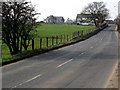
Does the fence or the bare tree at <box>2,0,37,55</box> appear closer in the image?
the bare tree at <box>2,0,37,55</box>

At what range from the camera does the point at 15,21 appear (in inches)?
1100

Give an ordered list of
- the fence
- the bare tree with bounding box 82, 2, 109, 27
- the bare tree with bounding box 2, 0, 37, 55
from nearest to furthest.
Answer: the bare tree with bounding box 2, 0, 37, 55 → the fence → the bare tree with bounding box 82, 2, 109, 27

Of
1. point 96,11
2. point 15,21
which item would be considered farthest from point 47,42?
point 96,11

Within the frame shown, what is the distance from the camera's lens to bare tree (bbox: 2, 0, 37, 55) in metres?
27.3

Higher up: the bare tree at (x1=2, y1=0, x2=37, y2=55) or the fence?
the bare tree at (x1=2, y1=0, x2=37, y2=55)

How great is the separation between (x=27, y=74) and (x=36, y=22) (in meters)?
14.7

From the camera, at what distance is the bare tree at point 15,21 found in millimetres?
27341

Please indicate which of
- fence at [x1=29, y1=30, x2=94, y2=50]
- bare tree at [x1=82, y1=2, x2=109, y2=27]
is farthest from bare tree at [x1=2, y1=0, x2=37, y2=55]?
bare tree at [x1=82, y1=2, x2=109, y2=27]

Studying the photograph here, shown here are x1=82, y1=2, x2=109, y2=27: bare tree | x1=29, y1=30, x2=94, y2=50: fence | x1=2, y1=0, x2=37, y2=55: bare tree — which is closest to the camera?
x1=2, y1=0, x2=37, y2=55: bare tree

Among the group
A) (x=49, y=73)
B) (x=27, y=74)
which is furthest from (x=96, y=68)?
(x=27, y=74)

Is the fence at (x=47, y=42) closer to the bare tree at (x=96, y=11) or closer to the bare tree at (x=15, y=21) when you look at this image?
the bare tree at (x=15, y=21)

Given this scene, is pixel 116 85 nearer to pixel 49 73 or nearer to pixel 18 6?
pixel 49 73

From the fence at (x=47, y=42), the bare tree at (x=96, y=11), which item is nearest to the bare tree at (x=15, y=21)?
the fence at (x=47, y=42)

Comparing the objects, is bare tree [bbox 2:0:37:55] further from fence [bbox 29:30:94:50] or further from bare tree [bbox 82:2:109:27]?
bare tree [bbox 82:2:109:27]
